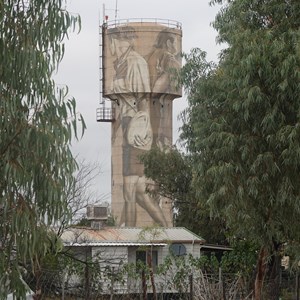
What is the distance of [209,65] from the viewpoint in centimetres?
3044

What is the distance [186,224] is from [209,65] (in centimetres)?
2022

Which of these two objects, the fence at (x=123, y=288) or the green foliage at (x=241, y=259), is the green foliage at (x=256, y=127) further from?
the green foliage at (x=241, y=259)

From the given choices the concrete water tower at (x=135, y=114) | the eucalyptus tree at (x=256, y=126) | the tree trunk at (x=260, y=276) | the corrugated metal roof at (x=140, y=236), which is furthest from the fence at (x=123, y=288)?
the concrete water tower at (x=135, y=114)

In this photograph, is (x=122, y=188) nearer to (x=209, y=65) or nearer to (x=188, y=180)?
(x=188, y=180)

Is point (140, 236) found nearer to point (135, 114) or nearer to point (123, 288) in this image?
point (123, 288)

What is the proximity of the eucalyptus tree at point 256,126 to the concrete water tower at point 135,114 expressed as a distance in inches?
1687

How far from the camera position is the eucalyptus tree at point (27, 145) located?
12781 mm

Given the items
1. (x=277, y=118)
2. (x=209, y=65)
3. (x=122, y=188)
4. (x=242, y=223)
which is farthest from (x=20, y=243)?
(x=122, y=188)

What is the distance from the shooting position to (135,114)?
69.4m

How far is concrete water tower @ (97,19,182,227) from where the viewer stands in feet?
228

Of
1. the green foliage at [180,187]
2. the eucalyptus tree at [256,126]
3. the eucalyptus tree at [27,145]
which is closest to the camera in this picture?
the eucalyptus tree at [27,145]

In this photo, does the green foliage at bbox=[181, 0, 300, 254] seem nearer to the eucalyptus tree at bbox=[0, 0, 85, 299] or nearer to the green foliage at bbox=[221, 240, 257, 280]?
the green foliage at bbox=[221, 240, 257, 280]

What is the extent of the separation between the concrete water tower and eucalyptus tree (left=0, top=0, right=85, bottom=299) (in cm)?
5512

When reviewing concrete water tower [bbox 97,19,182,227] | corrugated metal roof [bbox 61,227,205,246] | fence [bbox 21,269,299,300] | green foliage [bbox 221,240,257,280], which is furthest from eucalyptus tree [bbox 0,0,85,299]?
concrete water tower [bbox 97,19,182,227]
